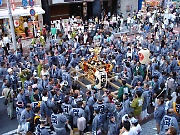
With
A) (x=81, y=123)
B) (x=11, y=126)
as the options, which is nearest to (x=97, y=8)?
(x=11, y=126)

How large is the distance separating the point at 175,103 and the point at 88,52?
8190 millimetres

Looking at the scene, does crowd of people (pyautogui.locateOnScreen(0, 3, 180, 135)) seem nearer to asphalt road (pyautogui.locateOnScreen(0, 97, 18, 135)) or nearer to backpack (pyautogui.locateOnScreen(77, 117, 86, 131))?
backpack (pyautogui.locateOnScreen(77, 117, 86, 131))

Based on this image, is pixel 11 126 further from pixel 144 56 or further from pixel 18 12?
pixel 18 12

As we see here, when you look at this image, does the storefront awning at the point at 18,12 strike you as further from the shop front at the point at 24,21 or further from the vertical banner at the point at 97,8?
the vertical banner at the point at 97,8

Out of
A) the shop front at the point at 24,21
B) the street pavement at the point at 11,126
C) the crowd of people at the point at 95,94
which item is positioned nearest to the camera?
the crowd of people at the point at 95,94

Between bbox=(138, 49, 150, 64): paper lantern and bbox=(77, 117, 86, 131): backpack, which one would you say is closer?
bbox=(77, 117, 86, 131): backpack

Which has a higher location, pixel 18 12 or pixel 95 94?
pixel 18 12

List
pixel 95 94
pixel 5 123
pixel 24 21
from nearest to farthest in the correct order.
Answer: pixel 95 94 < pixel 5 123 < pixel 24 21

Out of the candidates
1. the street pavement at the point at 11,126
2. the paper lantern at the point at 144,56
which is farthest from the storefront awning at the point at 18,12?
the paper lantern at the point at 144,56

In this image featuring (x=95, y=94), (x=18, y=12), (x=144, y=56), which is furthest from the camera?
(x=18, y=12)

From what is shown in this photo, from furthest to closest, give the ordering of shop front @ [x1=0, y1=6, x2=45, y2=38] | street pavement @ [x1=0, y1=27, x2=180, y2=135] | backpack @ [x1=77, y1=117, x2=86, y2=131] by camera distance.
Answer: shop front @ [x1=0, y1=6, x2=45, y2=38] → street pavement @ [x1=0, y1=27, x2=180, y2=135] → backpack @ [x1=77, y1=117, x2=86, y2=131]

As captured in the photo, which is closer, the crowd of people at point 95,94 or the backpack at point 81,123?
the crowd of people at point 95,94

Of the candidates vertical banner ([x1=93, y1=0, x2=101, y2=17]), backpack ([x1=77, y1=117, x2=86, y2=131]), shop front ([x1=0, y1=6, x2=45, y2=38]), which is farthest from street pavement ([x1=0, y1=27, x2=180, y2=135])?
vertical banner ([x1=93, y1=0, x2=101, y2=17])

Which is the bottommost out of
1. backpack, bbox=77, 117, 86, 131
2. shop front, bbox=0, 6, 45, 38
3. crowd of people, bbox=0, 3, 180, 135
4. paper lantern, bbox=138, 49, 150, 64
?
backpack, bbox=77, 117, 86, 131
